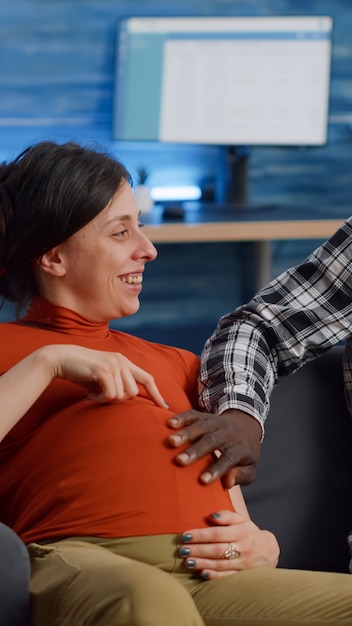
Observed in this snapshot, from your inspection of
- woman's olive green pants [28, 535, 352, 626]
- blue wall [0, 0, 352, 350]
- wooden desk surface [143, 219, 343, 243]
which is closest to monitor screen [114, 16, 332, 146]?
blue wall [0, 0, 352, 350]

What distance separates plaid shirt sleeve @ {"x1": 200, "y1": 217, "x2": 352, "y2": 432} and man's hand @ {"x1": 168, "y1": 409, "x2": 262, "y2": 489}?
0.12m

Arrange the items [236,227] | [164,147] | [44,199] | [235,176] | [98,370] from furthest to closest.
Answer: [164,147] → [235,176] → [236,227] → [44,199] → [98,370]

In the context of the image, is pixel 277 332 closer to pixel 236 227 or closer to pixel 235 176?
pixel 236 227

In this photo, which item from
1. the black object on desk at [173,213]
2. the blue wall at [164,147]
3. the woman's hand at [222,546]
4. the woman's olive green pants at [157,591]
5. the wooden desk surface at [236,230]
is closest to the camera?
the woman's olive green pants at [157,591]

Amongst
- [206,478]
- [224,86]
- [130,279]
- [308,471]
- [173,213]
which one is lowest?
[308,471]

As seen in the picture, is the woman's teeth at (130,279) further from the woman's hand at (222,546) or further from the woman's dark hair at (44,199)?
the woman's hand at (222,546)

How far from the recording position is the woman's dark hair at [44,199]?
1533 mm

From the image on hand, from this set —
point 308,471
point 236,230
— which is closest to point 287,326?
point 308,471

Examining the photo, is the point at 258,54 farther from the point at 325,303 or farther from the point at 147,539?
the point at 147,539

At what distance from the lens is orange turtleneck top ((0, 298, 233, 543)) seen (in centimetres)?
132

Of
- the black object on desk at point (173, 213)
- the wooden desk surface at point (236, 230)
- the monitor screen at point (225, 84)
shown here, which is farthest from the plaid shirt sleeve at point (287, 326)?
the monitor screen at point (225, 84)

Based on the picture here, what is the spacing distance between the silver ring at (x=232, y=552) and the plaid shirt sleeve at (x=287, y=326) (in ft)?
0.96

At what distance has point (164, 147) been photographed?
142 inches

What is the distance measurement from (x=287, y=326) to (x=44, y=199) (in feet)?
1.47
